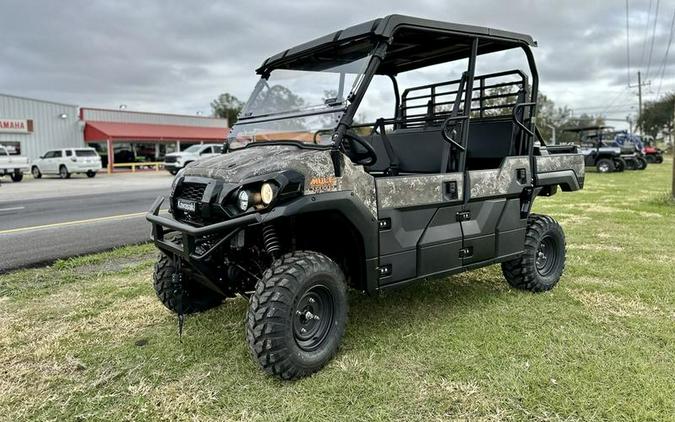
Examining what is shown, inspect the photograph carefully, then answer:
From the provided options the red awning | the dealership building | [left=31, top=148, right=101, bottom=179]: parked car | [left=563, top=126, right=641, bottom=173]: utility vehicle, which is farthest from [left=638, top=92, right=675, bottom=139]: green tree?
[left=31, top=148, right=101, bottom=179]: parked car

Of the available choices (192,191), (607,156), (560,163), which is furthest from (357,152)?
(607,156)

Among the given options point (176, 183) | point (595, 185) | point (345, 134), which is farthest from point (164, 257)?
point (595, 185)

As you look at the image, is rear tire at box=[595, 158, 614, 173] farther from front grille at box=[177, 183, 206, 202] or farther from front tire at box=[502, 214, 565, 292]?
front grille at box=[177, 183, 206, 202]

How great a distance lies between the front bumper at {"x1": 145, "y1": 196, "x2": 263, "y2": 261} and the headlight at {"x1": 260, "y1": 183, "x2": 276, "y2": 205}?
0.31 ft

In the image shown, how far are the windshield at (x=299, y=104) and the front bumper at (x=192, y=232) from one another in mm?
866

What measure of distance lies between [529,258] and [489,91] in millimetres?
1650

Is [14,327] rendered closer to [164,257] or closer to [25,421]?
[164,257]

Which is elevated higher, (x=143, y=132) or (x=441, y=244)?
(x=143, y=132)

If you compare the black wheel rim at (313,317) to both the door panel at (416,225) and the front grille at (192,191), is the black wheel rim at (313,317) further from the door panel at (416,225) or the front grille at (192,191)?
the front grille at (192,191)

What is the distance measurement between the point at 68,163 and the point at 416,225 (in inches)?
1070

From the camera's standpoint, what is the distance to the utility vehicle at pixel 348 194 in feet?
10.2

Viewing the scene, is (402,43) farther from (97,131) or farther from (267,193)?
(97,131)

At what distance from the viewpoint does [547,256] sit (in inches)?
201

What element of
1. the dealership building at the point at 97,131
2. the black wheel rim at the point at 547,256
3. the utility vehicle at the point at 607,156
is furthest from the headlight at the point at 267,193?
the dealership building at the point at 97,131
